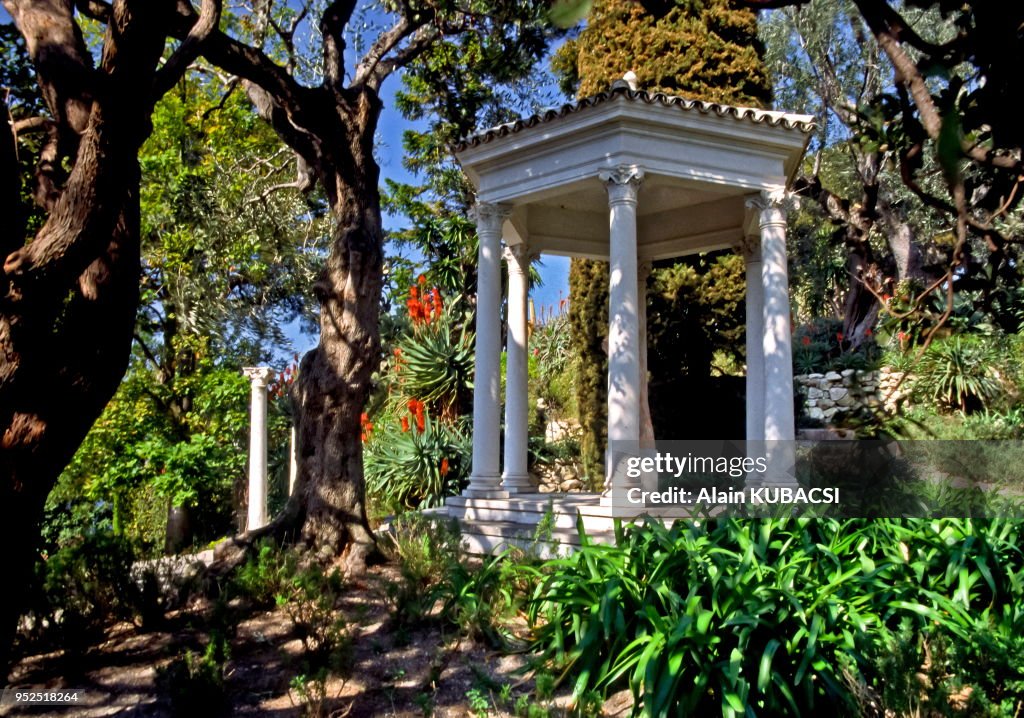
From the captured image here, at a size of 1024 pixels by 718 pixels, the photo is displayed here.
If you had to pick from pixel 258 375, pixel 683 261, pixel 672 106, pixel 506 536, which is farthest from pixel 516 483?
pixel 683 261

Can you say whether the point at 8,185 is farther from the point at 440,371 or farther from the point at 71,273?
the point at 440,371

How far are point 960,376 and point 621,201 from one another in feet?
27.2

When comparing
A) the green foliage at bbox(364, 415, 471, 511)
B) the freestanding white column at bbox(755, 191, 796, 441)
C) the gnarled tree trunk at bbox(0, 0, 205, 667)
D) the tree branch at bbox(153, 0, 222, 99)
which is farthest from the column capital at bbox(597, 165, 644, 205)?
the green foliage at bbox(364, 415, 471, 511)

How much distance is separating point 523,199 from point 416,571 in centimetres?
492

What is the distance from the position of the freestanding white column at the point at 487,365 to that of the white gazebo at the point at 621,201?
0.5 inches

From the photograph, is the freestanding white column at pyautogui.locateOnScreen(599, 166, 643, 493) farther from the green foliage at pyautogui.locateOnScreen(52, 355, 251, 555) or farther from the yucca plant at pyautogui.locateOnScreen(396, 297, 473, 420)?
the green foliage at pyautogui.locateOnScreen(52, 355, 251, 555)

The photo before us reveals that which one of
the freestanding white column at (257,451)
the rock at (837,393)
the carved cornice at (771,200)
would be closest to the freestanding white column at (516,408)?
the carved cornice at (771,200)

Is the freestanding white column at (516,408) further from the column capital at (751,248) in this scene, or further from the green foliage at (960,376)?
the green foliage at (960,376)

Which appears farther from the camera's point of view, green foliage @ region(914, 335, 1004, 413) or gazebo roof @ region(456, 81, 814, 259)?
green foliage @ region(914, 335, 1004, 413)

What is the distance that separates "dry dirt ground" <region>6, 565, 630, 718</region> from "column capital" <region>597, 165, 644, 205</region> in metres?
5.13

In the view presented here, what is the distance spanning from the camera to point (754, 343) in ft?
32.5

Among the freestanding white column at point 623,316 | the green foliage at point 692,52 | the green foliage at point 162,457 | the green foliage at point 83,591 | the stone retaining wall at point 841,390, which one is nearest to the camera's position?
the green foliage at point 83,591
